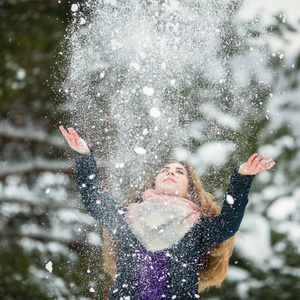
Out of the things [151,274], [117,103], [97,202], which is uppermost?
[117,103]

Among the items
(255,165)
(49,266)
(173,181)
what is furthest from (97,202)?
(49,266)

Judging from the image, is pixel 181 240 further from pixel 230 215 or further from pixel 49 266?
pixel 49 266

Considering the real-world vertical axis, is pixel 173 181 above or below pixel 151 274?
above

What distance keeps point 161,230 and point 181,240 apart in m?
0.03

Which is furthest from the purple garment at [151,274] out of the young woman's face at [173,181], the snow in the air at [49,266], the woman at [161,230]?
→ the snow in the air at [49,266]

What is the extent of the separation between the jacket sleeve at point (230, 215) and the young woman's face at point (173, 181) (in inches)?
2.4

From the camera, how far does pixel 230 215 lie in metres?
0.43

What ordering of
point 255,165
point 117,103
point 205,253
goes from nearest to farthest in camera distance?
point 255,165
point 205,253
point 117,103

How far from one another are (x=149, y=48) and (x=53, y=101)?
0.23 m

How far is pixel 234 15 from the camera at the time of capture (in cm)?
70

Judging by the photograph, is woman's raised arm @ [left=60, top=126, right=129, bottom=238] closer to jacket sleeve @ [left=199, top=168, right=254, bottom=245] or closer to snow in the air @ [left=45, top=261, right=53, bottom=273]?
jacket sleeve @ [left=199, top=168, right=254, bottom=245]

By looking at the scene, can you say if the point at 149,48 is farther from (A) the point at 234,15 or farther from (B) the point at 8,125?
(B) the point at 8,125

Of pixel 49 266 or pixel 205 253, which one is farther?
pixel 49 266

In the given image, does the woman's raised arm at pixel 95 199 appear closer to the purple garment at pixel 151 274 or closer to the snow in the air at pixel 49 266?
the purple garment at pixel 151 274
